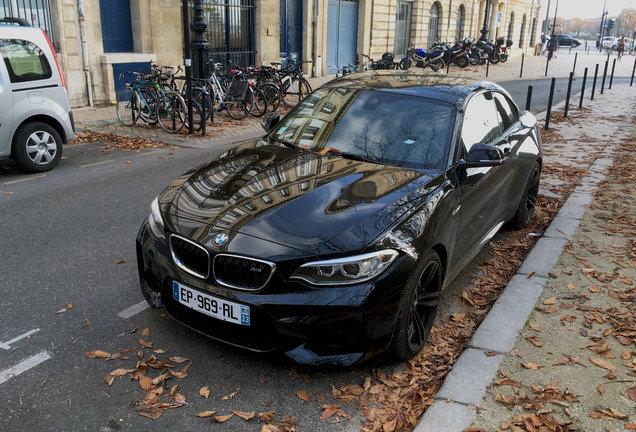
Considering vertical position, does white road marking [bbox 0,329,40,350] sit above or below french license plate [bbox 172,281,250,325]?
below

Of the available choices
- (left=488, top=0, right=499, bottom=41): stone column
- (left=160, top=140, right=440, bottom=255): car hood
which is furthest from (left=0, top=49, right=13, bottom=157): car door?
(left=488, top=0, right=499, bottom=41): stone column

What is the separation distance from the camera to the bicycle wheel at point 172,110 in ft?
36.9

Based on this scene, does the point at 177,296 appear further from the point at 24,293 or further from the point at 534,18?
the point at 534,18

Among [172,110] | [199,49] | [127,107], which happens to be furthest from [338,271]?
[199,49]

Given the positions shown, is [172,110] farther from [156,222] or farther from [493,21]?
[493,21]

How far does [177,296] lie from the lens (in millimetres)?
3418

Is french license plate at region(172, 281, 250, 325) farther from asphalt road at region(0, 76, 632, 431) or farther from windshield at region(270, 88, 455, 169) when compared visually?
windshield at region(270, 88, 455, 169)

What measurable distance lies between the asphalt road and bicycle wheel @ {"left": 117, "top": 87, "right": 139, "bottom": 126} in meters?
6.02

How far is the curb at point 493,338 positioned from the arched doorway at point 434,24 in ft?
103

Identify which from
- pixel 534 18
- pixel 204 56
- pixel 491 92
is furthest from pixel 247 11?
pixel 534 18

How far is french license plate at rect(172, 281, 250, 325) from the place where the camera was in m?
3.16

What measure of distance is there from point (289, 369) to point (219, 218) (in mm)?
1006

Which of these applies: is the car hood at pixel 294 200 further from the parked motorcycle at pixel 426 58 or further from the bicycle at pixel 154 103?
the parked motorcycle at pixel 426 58

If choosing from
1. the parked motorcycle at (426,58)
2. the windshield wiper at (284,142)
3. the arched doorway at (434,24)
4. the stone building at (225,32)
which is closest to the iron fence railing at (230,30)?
the stone building at (225,32)
